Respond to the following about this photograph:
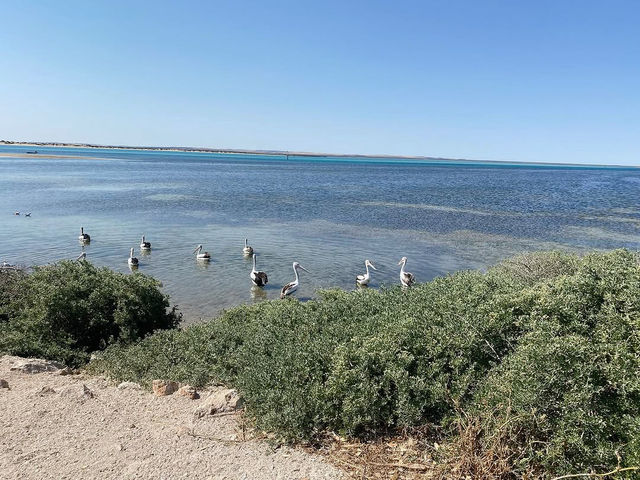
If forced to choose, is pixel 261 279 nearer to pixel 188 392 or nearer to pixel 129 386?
pixel 129 386

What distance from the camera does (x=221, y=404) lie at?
6.07 meters

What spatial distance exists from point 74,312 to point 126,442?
497 cm

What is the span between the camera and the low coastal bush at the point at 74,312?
902cm

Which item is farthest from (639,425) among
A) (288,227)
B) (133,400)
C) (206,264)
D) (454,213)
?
(454,213)

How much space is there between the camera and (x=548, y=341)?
4363 mm

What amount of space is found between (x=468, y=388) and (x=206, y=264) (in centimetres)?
1607

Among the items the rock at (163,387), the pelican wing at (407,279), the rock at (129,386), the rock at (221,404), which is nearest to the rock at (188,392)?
the rock at (163,387)

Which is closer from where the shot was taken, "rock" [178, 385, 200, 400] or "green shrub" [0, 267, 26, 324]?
"rock" [178, 385, 200, 400]

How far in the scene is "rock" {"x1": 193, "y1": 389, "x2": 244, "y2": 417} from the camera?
5.98m

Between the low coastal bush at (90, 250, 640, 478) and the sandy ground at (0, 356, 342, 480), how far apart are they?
0.45 meters

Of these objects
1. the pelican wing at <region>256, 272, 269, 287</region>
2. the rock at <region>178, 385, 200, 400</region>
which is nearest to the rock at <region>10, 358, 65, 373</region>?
the rock at <region>178, 385, 200, 400</region>

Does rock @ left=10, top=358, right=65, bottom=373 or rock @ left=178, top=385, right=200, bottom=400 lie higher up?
rock @ left=178, top=385, right=200, bottom=400

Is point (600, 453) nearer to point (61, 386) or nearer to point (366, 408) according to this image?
point (366, 408)

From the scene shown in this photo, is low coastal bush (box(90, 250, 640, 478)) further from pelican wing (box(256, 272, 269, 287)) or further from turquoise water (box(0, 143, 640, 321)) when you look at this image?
pelican wing (box(256, 272, 269, 287))
